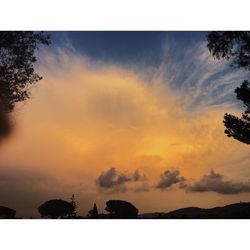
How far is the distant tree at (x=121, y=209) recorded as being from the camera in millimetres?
7109

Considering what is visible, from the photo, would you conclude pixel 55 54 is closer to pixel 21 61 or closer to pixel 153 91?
pixel 21 61

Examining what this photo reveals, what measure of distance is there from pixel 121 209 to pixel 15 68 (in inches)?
101

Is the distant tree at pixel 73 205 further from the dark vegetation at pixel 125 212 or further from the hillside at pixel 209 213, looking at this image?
the hillside at pixel 209 213

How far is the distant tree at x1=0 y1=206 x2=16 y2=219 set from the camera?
7145 mm

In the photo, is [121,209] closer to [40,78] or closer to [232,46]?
[40,78]

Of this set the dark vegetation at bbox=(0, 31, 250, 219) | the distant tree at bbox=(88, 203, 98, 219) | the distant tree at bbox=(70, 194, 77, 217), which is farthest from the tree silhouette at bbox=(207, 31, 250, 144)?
the distant tree at bbox=(70, 194, 77, 217)

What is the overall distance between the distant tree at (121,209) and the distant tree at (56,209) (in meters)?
0.52

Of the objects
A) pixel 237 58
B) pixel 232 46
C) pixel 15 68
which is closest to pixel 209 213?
pixel 237 58

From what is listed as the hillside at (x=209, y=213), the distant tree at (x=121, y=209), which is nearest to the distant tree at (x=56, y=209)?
the distant tree at (x=121, y=209)
